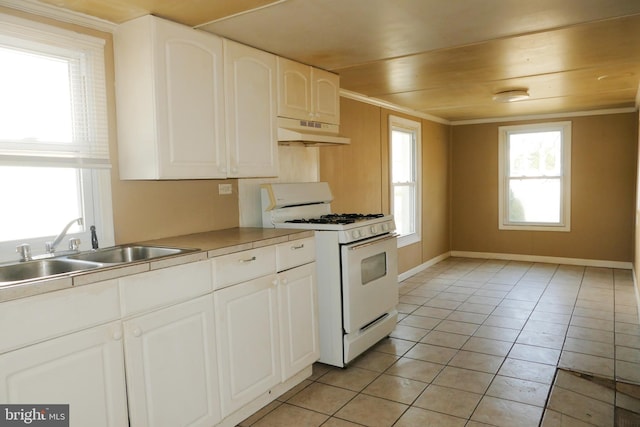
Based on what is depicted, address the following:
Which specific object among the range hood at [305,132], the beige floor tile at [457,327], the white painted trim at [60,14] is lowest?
the beige floor tile at [457,327]

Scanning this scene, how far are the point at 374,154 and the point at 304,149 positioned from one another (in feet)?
4.31

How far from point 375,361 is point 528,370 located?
102 centimetres

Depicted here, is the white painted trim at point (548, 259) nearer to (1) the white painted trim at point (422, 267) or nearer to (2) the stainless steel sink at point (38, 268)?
(1) the white painted trim at point (422, 267)

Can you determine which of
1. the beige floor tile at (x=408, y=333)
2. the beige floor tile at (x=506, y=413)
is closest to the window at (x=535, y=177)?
the beige floor tile at (x=408, y=333)

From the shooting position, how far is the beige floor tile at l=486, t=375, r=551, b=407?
2.62 meters

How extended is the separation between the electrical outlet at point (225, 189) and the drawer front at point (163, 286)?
104 centimetres

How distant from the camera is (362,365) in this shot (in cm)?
316

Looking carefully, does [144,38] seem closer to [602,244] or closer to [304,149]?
[304,149]

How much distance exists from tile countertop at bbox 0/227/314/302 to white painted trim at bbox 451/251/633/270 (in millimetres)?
4971

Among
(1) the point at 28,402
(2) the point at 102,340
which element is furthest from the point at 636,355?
(1) the point at 28,402

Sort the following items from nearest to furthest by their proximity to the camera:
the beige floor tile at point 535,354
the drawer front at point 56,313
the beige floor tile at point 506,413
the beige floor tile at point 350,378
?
1. the drawer front at point 56,313
2. the beige floor tile at point 506,413
3. the beige floor tile at point 350,378
4. the beige floor tile at point 535,354

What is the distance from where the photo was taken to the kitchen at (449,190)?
116 inches

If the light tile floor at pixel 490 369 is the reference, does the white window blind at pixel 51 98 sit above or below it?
above

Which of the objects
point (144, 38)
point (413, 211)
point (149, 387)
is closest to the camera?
point (149, 387)
